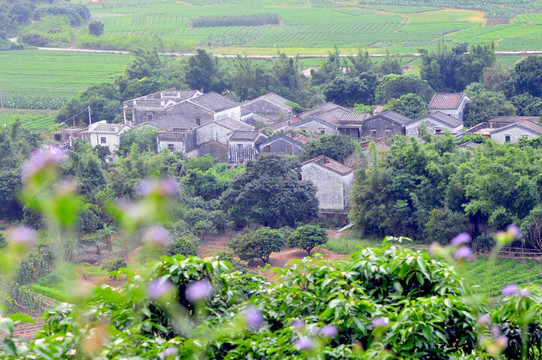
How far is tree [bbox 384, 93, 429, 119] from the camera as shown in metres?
26.9

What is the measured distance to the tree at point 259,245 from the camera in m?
15.9

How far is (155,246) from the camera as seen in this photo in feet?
9.56

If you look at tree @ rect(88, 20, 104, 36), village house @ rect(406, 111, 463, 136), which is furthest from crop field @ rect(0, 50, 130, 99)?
village house @ rect(406, 111, 463, 136)

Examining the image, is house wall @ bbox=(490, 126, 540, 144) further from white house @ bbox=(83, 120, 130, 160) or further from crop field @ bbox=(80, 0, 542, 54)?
crop field @ bbox=(80, 0, 542, 54)

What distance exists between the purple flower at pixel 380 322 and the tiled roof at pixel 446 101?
2387cm

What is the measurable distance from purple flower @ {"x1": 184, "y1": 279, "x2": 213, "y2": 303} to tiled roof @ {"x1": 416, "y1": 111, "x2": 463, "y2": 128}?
21.2 m

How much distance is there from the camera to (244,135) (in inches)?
915

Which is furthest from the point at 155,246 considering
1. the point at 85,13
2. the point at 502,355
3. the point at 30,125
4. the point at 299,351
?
the point at 85,13

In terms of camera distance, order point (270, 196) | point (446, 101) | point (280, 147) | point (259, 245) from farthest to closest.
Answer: point (446, 101), point (280, 147), point (270, 196), point (259, 245)

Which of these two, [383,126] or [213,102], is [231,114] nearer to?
[213,102]

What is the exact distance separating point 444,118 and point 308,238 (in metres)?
10.7

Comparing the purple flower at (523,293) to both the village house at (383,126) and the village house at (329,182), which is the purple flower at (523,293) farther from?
the village house at (383,126)

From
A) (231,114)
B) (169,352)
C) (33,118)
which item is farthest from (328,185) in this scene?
(33,118)

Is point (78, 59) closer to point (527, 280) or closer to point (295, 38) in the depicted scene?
point (295, 38)
